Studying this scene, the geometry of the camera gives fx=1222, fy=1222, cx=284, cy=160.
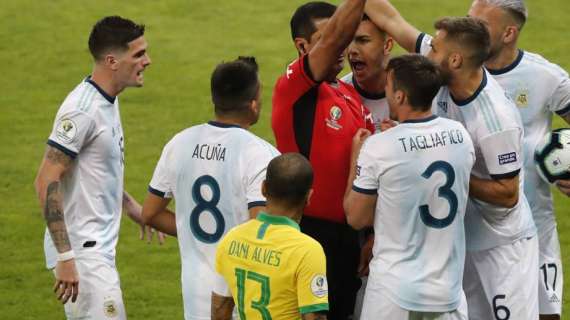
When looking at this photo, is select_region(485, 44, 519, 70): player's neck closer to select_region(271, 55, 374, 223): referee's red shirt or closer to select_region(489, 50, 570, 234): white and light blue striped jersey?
select_region(489, 50, 570, 234): white and light blue striped jersey

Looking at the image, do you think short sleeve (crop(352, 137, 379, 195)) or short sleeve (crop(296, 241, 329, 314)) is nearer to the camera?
short sleeve (crop(296, 241, 329, 314))

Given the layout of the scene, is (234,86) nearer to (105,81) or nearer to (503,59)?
(105,81)

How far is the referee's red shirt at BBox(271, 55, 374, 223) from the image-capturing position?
757cm

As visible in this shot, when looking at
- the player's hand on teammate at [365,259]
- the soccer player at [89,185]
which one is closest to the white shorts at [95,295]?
the soccer player at [89,185]

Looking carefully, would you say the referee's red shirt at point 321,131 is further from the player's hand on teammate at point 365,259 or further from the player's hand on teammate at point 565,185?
the player's hand on teammate at point 565,185

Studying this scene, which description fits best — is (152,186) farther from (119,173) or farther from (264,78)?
(264,78)

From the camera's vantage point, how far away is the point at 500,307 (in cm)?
788

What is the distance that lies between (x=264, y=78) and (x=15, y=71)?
12.0 ft

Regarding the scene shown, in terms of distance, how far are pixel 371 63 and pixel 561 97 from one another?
1.61 meters

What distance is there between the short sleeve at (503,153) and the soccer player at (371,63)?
0.97 meters

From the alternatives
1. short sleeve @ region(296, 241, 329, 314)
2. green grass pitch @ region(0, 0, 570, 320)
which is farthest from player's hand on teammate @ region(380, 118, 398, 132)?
green grass pitch @ region(0, 0, 570, 320)

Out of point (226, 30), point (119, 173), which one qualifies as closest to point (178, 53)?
point (226, 30)

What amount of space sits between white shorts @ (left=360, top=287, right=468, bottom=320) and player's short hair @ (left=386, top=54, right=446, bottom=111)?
113 cm

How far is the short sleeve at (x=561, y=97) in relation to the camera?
29.1ft
